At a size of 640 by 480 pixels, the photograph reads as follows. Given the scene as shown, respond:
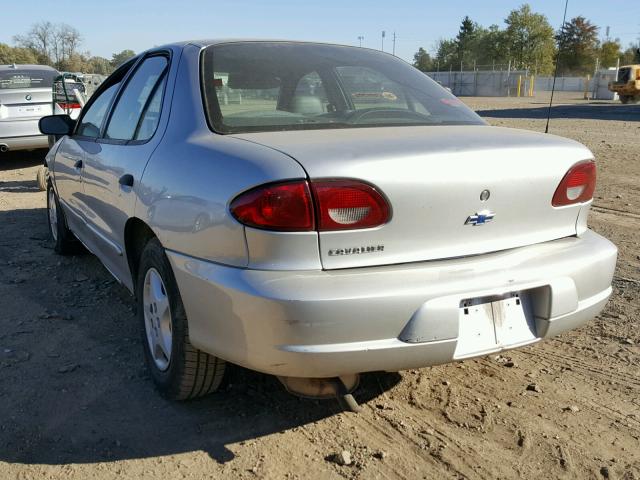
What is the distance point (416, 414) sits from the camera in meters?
2.83

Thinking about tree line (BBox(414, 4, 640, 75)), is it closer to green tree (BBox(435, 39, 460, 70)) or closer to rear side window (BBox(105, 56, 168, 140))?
green tree (BBox(435, 39, 460, 70))

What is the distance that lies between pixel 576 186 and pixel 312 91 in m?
1.31

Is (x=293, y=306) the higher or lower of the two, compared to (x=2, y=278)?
higher

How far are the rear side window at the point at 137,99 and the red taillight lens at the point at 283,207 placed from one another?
3.79 ft

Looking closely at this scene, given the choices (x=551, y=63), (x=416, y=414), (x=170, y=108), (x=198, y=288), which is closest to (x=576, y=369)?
(x=416, y=414)

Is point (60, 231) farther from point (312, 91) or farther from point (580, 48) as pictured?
point (580, 48)

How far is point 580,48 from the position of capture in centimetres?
7431

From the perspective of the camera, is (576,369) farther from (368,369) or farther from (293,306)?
(293,306)

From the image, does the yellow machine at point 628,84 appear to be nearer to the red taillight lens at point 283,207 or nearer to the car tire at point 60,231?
the car tire at point 60,231

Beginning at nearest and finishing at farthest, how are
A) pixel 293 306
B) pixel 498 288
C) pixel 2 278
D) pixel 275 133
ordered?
pixel 293 306
pixel 498 288
pixel 275 133
pixel 2 278

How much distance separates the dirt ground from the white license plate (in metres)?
0.47

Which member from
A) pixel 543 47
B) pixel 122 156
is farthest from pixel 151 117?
pixel 543 47

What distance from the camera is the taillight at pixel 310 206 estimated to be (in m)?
2.18

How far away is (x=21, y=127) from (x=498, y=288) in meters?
9.40
